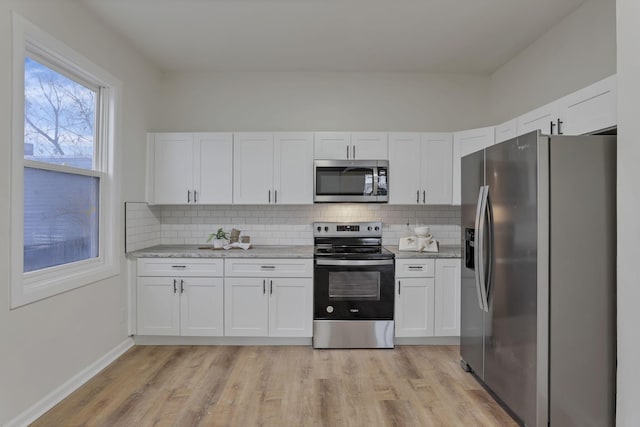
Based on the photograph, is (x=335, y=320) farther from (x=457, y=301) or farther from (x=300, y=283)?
(x=457, y=301)

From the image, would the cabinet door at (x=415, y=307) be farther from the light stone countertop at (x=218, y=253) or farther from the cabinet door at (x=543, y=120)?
the cabinet door at (x=543, y=120)

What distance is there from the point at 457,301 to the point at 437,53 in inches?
91.1

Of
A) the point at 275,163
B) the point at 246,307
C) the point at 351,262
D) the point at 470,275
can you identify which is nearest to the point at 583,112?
the point at 470,275

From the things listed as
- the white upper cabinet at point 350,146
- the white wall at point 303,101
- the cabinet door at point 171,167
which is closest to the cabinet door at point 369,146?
the white upper cabinet at point 350,146

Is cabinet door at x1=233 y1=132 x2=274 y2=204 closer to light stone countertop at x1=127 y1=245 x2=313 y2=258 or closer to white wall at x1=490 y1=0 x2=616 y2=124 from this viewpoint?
light stone countertop at x1=127 y1=245 x2=313 y2=258

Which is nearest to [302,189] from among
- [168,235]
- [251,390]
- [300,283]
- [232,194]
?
[232,194]

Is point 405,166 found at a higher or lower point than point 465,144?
lower

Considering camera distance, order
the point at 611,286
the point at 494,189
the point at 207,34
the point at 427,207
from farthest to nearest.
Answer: the point at 427,207
the point at 207,34
the point at 494,189
the point at 611,286

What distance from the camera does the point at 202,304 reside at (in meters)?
3.52

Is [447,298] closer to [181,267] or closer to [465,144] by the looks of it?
[465,144]

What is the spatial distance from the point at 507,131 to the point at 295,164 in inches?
75.7

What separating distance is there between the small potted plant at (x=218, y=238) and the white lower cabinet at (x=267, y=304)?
1.20ft

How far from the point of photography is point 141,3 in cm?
278

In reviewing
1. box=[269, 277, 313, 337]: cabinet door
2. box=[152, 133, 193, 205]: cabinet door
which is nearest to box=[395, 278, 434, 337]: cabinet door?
box=[269, 277, 313, 337]: cabinet door
